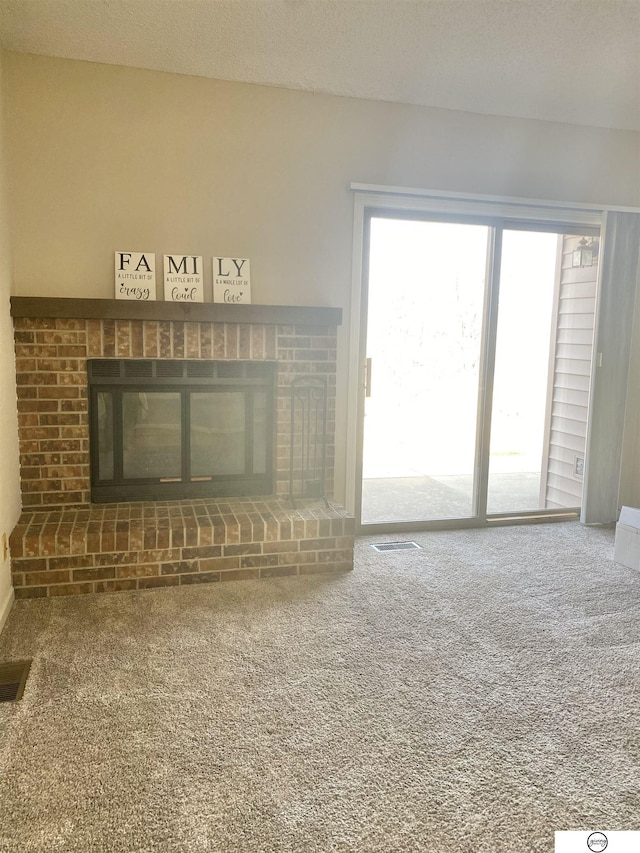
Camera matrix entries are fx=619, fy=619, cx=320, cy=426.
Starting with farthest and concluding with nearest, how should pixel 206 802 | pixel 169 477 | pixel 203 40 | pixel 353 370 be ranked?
pixel 353 370, pixel 169 477, pixel 203 40, pixel 206 802

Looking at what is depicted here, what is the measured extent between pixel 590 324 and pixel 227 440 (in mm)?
2620

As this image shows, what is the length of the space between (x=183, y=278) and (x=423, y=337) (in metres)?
1.59

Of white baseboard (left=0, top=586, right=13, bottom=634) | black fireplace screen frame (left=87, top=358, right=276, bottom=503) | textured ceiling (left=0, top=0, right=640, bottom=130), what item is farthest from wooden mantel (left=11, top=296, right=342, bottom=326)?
white baseboard (left=0, top=586, right=13, bottom=634)

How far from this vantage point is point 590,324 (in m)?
4.27

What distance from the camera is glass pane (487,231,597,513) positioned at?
415 centimetres

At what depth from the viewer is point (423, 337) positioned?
13.3 feet

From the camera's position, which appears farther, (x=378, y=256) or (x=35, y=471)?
(x=378, y=256)

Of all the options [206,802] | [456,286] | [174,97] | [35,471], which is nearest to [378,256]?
[456,286]

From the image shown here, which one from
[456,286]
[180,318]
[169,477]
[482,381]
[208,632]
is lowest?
[208,632]

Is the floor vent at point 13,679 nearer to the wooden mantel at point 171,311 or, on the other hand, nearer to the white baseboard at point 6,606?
the white baseboard at point 6,606

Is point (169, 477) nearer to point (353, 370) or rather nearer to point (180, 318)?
point (180, 318)

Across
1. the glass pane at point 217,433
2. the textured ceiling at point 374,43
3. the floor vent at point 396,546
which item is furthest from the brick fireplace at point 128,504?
the textured ceiling at point 374,43

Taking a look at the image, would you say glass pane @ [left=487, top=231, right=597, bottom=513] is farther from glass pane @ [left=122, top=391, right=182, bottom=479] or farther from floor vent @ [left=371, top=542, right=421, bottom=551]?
glass pane @ [left=122, top=391, right=182, bottom=479]

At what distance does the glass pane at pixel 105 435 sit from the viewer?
10.8 ft
